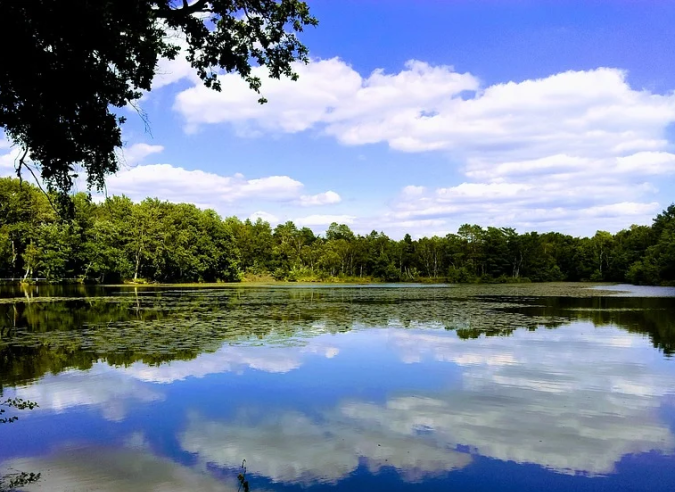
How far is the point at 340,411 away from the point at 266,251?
322 ft

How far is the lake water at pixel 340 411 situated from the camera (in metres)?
5.61

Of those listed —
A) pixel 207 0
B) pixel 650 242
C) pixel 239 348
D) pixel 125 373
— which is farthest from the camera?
pixel 650 242

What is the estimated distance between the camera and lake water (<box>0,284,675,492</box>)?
5.61 m

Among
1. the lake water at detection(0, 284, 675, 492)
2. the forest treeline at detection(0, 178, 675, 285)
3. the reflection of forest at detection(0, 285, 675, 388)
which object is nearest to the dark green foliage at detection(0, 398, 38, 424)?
the lake water at detection(0, 284, 675, 492)

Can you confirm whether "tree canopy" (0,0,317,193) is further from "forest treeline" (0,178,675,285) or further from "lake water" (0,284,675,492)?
"forest treeline" (0,178,675,285)

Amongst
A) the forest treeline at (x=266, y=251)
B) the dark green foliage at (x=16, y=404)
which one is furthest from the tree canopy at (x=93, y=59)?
the forest treeline at (x=266, y=251)

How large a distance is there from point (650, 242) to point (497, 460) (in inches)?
3688

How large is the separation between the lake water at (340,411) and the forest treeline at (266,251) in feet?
113

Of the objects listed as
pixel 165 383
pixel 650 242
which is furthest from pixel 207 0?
pixel 650 242

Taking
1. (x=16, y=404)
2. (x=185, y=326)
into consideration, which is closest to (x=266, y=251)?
(x=185, y=326)

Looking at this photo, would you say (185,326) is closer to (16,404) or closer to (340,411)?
(16,404)

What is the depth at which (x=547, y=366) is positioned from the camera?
1145 cm

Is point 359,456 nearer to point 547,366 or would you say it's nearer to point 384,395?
point 384,395

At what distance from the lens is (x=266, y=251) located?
105 metres
